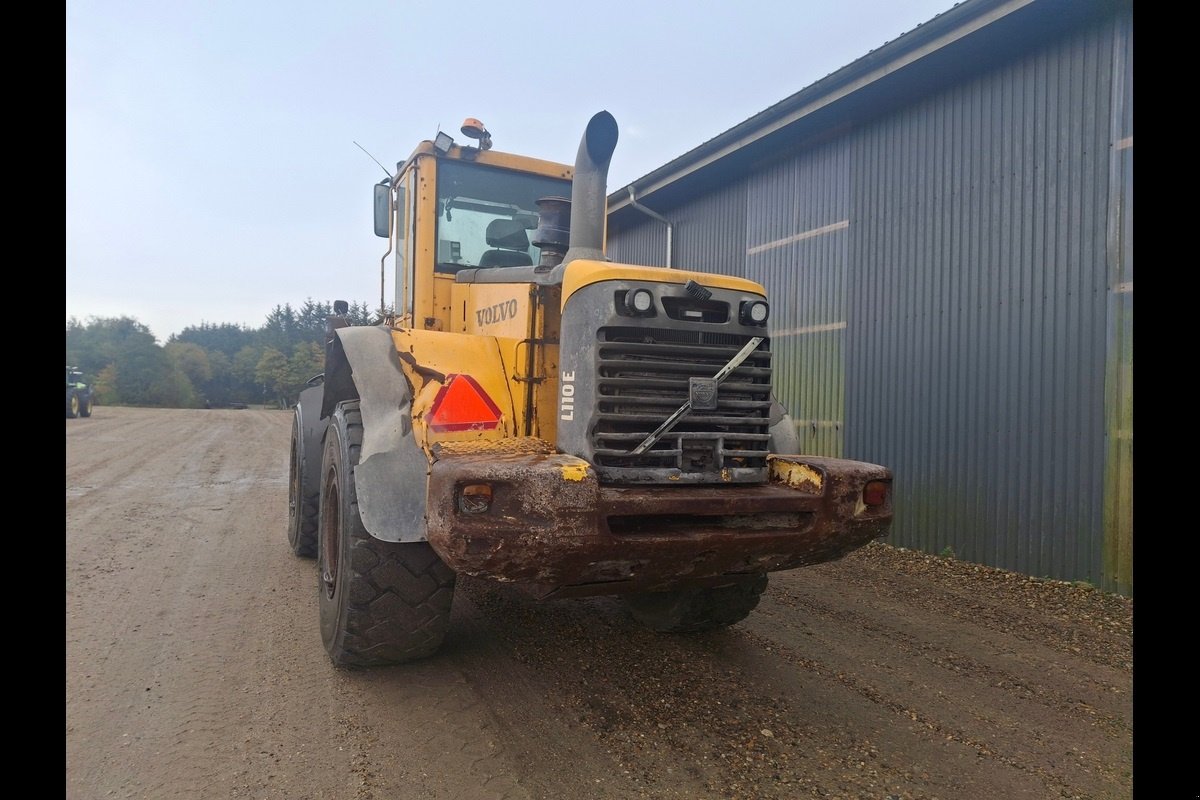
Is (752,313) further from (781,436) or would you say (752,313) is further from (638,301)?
(781,436)

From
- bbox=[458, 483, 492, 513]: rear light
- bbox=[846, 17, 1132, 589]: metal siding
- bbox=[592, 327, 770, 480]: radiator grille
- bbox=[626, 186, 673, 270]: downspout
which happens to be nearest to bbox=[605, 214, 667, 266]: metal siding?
bbox=[626, 186, 673, 270]: downspout

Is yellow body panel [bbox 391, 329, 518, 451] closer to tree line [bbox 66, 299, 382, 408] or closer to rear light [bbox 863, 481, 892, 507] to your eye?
rear light [bbox 863, 481, 892, 507]

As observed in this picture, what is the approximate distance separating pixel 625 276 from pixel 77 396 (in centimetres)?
2797

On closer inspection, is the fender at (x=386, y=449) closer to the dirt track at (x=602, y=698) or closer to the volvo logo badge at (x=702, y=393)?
the dirt track at (x=602, y=698)

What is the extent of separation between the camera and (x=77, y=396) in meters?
24.2

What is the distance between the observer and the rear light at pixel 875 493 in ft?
10.1

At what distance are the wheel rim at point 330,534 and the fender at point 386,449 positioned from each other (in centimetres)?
73

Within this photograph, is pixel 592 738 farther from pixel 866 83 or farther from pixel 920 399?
pixel 866 83

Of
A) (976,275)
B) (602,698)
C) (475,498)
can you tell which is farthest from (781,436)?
(976,275)

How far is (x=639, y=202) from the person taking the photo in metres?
11.3

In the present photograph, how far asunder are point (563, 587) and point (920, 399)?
17.3ft

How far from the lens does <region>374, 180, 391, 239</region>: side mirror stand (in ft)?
16.2

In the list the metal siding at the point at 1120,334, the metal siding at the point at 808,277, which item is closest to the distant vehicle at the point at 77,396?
the metal siding at the point at 808,277

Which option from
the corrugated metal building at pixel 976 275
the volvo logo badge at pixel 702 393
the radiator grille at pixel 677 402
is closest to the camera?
the radiator grille at pixel 677 402
